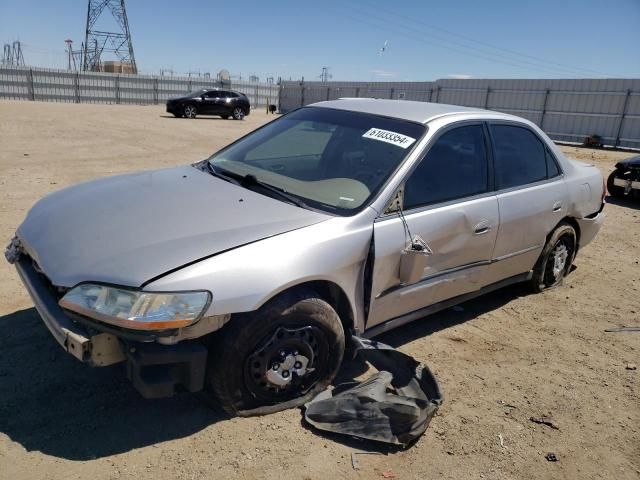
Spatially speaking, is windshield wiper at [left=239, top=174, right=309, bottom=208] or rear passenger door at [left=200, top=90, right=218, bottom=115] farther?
rear passenger door at [left=200, top=90, right=218, bottom=115]

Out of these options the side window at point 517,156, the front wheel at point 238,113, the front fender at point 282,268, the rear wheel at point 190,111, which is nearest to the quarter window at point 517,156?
the side window at point 517,156

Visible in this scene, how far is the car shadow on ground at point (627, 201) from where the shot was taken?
9.51 meters

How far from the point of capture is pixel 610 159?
1689cm

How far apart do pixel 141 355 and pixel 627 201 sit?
10290mm

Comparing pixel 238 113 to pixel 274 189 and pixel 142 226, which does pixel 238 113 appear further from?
pixel 142 226

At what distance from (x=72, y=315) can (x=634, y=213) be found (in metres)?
9.23

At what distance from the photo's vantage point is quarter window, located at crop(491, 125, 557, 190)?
3.93 meters

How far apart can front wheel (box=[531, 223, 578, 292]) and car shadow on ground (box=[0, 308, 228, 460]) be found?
10.4ft

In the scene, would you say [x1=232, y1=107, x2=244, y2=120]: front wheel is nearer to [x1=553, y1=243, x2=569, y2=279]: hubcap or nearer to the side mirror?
[x1=553, y1=243, x2=569, y2=279]: hubcap

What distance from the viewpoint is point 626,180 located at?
31.6 feet

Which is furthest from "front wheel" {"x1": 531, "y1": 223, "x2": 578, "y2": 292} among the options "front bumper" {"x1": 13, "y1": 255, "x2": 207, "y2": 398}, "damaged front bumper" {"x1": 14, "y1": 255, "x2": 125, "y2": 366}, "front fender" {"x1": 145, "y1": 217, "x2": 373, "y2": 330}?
"damaged front bumper" {"x1": 14, "y1": 255, "x2": 125, "y2": 366}

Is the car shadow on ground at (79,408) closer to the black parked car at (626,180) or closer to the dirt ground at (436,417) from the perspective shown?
the dirt ground at (436,417)

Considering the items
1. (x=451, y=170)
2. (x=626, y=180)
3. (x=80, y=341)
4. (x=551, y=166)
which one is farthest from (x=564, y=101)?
(x=80, y=341)

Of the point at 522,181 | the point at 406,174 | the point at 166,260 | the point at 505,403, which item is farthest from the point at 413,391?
the point at 522,181
